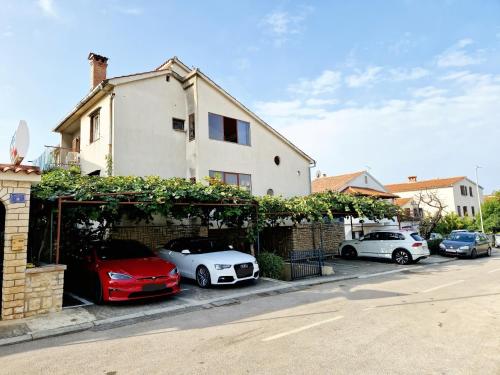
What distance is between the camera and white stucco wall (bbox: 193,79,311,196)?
16.6 meters

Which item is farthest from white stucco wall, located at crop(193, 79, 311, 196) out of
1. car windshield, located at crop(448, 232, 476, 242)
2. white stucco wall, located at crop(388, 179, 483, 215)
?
white stucco wall, located at crop(388, 179, 483, 215)

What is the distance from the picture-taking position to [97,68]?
18.1 metres

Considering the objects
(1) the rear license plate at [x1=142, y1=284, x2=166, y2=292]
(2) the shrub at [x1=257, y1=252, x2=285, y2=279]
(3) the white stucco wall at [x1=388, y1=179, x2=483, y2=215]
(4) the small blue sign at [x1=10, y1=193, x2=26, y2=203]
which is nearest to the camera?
(4) the small blue sign at [x1=10, y1=193, x2=26, y2=203]

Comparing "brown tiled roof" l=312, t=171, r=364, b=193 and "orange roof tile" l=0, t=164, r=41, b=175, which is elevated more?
"brown tiled roof" l=312, t=171, r=364, b=193

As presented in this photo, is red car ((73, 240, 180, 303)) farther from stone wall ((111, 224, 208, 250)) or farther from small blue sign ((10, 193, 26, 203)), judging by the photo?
stone wall ((111, 224, 208, 250))

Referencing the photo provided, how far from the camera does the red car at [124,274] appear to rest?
8219 millimetres

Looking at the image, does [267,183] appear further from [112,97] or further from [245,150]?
[112,97]

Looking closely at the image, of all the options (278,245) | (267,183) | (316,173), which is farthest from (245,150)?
(316,173)

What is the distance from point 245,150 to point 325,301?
10.9 metres

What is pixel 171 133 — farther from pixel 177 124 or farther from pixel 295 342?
pixel 295 342

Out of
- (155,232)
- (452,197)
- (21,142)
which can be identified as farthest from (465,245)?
(452,197)

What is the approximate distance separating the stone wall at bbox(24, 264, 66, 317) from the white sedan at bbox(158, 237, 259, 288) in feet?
13.0

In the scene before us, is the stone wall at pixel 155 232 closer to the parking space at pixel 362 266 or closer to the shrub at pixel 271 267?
the shrub at pixel 271 267

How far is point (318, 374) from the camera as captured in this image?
421 cm
